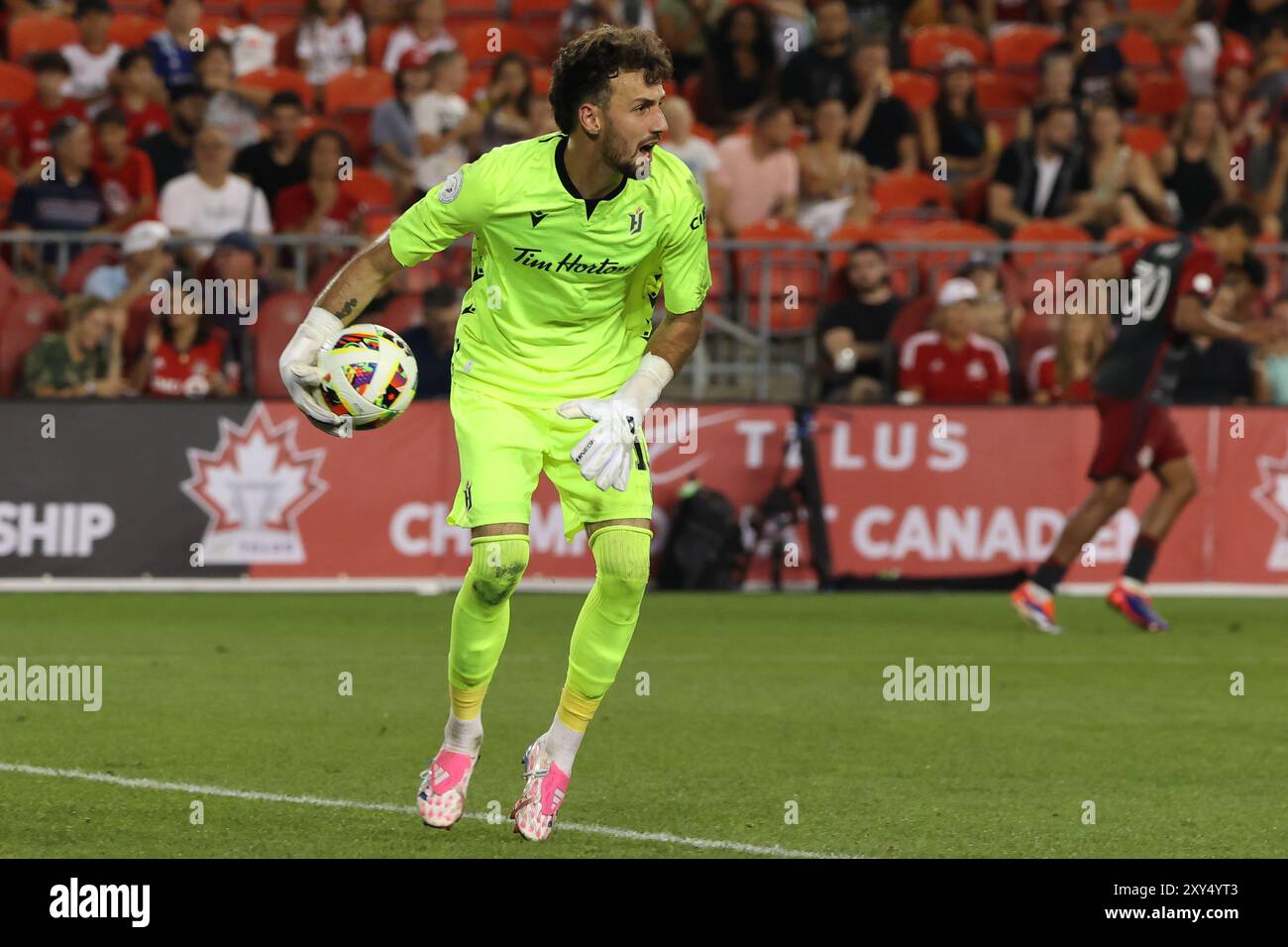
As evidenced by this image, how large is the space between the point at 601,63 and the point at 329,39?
510 inches

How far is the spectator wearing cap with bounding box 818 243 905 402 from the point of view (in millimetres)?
16344

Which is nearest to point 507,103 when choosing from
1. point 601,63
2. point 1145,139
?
point 1145,139

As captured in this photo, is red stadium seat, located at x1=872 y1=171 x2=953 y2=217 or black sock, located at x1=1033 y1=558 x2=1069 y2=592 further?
red stadium seat, located at x1=872 y1=171 x2=953 y2=217

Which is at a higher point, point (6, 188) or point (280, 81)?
point (280, 81)

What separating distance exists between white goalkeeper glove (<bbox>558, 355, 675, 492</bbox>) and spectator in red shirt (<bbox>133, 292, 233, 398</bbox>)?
28.6 feet

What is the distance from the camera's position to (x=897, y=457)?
52.2ft

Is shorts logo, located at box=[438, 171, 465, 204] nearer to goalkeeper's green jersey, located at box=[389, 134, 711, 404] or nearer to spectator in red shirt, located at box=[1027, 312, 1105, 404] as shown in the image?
goalkeeper's green jersey, located at box=[389, 134, 711, 404]

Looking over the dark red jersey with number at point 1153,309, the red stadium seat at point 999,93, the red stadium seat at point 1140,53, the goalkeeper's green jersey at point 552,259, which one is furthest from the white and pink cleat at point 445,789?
the red stadium seat at point 1140,53

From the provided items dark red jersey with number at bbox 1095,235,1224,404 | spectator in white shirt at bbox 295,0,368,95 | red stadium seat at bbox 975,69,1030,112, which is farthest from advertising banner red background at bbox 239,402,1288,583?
red stadium seat at bbox 975,69,1030,112

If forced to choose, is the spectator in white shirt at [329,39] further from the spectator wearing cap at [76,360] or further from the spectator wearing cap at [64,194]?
the spectator wearing cap at [76,360]

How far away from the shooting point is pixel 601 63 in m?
7.09

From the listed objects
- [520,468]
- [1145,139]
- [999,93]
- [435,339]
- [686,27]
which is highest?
[686,27]

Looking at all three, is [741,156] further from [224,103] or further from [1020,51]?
[224,103]

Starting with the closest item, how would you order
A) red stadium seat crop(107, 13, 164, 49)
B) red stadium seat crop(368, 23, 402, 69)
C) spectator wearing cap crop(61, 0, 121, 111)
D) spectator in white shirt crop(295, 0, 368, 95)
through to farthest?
spectator wearing cap crop(61, 0, 121, 111)
red stadium seat crop(107, 13, 164, 49)
spectator in white shirt crop(295, 0, 368, 95)
red stadium seat crop(368, 23, 402, 69)
